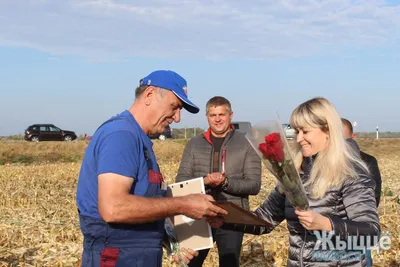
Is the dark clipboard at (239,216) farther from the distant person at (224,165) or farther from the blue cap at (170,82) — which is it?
the distant person at (224,165)

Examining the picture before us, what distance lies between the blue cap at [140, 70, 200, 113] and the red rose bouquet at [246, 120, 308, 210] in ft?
1.68

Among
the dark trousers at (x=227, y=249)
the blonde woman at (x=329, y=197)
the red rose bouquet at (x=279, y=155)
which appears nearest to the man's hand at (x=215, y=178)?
the dark trousers at (x=227, y=249)

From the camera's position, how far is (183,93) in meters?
3.58

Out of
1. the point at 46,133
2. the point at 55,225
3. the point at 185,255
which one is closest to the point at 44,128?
the point at 46,133

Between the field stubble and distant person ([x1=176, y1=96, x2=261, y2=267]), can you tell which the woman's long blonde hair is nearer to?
distant person ([x1=176, y1=96, x2=261, y2=267])

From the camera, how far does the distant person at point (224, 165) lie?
5.55m

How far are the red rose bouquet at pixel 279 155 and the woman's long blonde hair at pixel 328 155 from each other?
31cm

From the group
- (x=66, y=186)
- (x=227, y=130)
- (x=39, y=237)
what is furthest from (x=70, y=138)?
(x=227, y=130)

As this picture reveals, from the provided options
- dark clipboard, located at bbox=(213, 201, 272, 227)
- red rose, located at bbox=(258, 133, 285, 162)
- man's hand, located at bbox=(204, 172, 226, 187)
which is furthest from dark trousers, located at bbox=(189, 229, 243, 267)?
red rose, located at bbox=(258, 133, 285, 162)

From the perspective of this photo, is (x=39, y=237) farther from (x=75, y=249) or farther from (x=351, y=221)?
(x=351, y=221)

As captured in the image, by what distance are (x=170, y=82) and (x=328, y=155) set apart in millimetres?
1085

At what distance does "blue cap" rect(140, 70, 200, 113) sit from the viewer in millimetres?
3520

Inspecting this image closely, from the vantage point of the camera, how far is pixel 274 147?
3.15 meters

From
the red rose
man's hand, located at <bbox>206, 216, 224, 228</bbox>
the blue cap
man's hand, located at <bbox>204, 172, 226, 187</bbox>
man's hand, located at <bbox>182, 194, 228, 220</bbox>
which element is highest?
the blue cap
